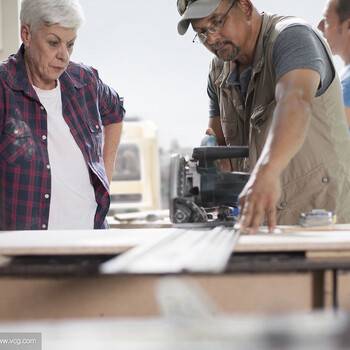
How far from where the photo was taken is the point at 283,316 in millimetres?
605

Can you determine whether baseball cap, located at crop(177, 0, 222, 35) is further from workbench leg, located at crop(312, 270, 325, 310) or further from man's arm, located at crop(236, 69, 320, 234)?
workbench leg, located at crop(312, 270, 325, 310)

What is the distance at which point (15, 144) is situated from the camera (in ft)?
6.18

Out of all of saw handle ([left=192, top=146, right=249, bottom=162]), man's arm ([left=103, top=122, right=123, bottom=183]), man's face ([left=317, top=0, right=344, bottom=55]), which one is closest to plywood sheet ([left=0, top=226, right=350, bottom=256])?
saw handle ([left=192, top=146, right=249, bottom=162])

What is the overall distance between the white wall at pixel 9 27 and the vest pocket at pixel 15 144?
1.46m

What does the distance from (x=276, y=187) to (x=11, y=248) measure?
74cm

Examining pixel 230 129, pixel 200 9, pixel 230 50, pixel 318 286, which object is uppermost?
pixel 200 9

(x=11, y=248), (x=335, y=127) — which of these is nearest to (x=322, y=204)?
(x=335, y=127)

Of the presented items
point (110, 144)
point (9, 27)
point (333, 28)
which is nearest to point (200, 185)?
point (110, 144)

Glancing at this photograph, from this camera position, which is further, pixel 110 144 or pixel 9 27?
pixel 9 27

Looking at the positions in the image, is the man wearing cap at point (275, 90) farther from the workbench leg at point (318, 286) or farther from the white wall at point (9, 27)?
the white wall at point (9, 27)

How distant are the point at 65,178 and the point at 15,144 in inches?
9.7

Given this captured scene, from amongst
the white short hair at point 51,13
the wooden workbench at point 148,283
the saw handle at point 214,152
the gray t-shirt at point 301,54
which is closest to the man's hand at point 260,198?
the wooden workbench at point 148,283

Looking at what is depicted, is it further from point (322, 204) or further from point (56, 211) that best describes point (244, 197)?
point (56, 211)

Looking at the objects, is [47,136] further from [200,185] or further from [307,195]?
[307,195]
